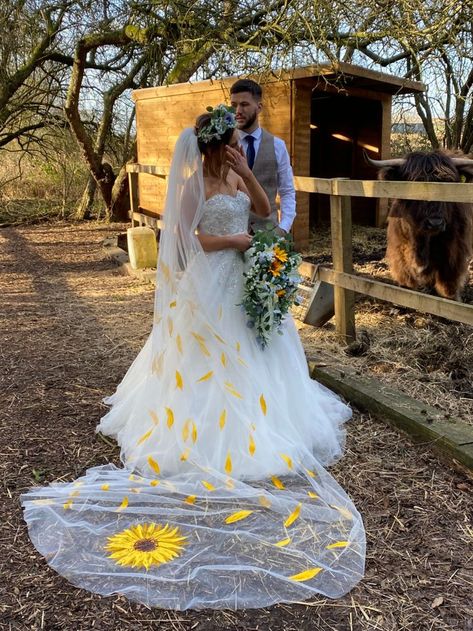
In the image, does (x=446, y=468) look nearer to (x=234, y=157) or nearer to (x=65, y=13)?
(x=234, y=157)

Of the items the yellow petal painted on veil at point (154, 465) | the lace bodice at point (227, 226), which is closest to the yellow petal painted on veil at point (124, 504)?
the yellow petal painted on veil at point (154, 465)

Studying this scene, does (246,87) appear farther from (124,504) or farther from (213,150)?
(124,504)

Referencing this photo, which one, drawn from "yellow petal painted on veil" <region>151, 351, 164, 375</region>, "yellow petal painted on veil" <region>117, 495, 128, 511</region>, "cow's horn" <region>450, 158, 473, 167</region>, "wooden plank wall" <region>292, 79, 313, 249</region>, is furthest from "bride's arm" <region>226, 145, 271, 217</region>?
"wooden plank wall" <region>292, 79, 313, 249</region>

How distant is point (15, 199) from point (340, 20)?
1247 cm

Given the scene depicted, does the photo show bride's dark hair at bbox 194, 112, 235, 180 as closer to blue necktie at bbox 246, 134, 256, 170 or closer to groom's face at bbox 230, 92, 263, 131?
groom's face at bbox 230, 92, 263, 131

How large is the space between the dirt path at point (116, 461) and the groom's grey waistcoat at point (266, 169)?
145 cm

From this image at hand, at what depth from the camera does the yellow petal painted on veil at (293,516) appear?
2447 millimetres

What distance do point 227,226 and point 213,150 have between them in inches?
15.7

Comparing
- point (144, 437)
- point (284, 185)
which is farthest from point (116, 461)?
point (284, 185)

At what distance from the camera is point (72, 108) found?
11.9 meters

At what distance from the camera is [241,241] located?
10.1 ft

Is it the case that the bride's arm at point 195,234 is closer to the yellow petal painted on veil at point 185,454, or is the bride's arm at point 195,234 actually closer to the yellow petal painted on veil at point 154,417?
the yellow petal painted on veil at point 154,417

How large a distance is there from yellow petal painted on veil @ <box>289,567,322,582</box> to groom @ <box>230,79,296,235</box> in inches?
83.6

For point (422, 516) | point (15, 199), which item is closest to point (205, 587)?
point (422, 516)
